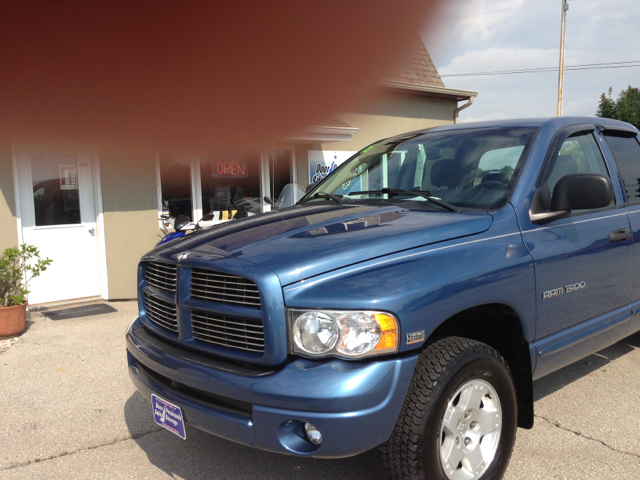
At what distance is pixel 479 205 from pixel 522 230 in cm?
27

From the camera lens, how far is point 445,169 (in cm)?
327

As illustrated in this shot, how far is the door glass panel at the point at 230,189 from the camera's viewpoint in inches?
320

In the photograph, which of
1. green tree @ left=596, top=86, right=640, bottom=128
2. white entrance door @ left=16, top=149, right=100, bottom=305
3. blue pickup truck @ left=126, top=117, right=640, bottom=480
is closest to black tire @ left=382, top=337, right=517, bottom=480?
blue pickup truck @ left=126, top=117, right=640, bottom=480

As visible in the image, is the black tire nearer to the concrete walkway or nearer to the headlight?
the headlight

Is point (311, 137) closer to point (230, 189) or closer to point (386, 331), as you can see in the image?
point (386, 331)

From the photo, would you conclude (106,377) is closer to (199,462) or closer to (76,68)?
(199,462)

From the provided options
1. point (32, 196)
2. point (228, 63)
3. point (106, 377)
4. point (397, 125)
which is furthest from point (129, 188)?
point (228, 63)

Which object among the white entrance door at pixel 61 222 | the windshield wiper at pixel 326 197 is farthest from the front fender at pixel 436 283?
the white entrance door at pixel 61 222

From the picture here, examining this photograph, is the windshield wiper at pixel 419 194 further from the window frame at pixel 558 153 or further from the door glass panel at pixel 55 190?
the door glass panel at pixel 55 190

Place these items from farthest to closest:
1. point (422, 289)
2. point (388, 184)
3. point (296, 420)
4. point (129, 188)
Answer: point (129, 188), point (388, 184), point (422, 289), point (296, 420)

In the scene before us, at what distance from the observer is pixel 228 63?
1.24 meters

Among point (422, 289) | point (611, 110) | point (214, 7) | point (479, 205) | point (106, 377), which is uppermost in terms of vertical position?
point (611, 110)

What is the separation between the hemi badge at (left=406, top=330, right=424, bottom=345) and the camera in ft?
6.85

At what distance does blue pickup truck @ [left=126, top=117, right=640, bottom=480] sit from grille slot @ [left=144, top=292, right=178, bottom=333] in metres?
0.01
